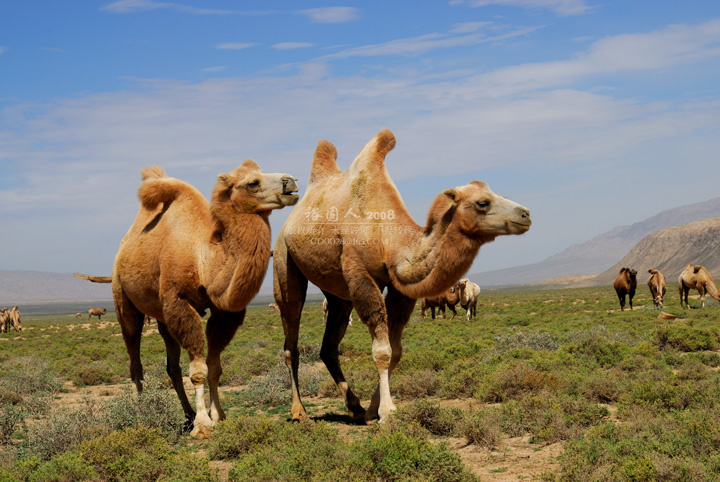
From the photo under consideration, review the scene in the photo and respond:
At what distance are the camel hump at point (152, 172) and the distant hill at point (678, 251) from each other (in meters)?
158

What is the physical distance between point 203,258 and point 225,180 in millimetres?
1005

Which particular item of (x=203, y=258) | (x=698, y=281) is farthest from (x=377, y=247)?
(x=698, y=281)

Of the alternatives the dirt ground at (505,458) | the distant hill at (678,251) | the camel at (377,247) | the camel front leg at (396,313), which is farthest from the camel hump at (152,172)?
the distant hill at (678,251)

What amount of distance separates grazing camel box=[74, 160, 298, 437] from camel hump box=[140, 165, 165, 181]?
572 mm

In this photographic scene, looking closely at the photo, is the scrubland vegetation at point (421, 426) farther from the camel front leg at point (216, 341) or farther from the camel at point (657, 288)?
the camel at point (657, 288)

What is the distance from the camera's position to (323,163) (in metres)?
9.10

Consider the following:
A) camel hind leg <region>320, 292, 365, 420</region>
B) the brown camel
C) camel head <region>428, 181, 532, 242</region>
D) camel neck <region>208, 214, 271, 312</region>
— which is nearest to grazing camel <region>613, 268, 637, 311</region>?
the brown camel

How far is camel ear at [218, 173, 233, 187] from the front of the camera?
→ 7691 millimetres

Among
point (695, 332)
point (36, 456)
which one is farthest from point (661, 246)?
point (36, 456)

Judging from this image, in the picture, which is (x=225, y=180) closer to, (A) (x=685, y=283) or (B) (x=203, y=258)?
(B) (x=203, y=258)

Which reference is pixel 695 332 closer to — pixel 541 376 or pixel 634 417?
pixel 541 376

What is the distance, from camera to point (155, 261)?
810 centimetres

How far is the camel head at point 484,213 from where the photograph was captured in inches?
266

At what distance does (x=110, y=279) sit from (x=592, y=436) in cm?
735
